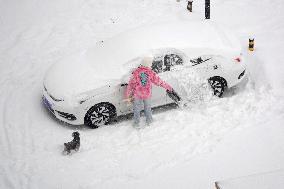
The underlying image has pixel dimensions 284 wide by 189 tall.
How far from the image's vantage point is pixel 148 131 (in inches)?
306

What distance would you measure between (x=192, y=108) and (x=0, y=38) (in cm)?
694

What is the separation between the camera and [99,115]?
794cm

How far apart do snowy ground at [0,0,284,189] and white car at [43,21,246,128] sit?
1.43 ft

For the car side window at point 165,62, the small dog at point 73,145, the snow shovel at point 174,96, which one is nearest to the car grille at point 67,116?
the small dog at point 73,145

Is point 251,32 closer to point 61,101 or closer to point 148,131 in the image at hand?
point 148,131

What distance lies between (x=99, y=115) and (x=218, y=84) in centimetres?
280

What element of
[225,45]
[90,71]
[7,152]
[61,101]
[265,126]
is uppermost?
[225,45]

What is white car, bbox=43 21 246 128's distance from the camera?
7797mm

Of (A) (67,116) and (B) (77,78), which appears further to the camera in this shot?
(B) (77,78)

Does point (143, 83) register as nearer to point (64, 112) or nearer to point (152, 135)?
point (152, 135)

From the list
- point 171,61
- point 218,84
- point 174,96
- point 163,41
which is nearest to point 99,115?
point 174,96

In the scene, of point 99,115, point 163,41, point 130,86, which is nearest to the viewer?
point 130,86

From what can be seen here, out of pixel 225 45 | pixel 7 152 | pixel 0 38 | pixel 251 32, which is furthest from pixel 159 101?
pixel 0 38

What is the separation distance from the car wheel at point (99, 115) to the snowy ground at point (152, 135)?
19 centimetres
